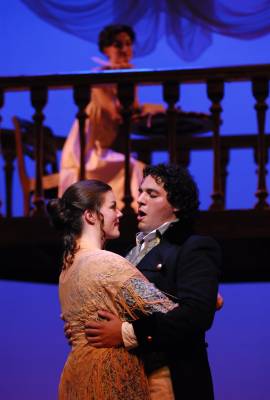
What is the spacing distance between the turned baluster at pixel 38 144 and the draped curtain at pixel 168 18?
1.66 metres

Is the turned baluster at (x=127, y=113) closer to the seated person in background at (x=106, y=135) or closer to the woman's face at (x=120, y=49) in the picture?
→ the seated person in background at (x=106, y=135)

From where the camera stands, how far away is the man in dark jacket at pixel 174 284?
2.76 m

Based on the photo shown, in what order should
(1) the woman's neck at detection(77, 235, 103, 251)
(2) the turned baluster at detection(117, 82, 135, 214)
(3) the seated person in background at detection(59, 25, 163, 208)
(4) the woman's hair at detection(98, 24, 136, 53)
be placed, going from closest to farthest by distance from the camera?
1. (1) the woman's neck at detection(77, 235, 103, 251)
2. (2) the turned baluster at detection(117, 82, 135, 214)
3. (3) the seated person in background at detection(59, 25, 163, 208)
4. (4) the woman's hair at detection(98, 24, 136, 53)

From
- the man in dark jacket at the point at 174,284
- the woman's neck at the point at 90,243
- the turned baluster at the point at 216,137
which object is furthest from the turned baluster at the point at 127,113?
the woman's neck at the point at 90,243

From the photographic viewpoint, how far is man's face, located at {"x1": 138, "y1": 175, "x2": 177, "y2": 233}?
10.1 ft

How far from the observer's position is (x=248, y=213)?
5.11 metres

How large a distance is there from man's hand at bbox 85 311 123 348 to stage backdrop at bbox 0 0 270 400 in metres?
3.46

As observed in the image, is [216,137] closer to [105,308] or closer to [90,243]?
[90,243]

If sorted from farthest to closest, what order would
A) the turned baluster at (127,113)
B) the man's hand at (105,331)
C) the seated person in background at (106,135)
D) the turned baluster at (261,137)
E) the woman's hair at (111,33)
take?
the woman's hair at (111,33), the seated person in background at (106,135), the turned baluster at (127,113), the turned baluster at (261,137), the man's hand at (105,331)

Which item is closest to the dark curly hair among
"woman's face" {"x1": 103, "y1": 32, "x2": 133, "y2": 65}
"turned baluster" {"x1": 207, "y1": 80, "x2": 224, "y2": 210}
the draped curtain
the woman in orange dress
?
the woman in orange dress

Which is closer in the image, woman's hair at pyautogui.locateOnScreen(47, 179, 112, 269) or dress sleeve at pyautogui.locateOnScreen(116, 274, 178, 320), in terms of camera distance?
dress sleeve at pyautogui.locateOnScreen(116, 274, 178, 320)

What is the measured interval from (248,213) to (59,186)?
1.30 metres

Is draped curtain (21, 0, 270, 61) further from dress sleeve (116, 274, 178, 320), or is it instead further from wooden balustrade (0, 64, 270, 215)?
dress sleeve (116, 274, 178, 320)

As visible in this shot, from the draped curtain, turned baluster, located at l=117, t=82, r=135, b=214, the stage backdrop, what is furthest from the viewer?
the draped curtain
